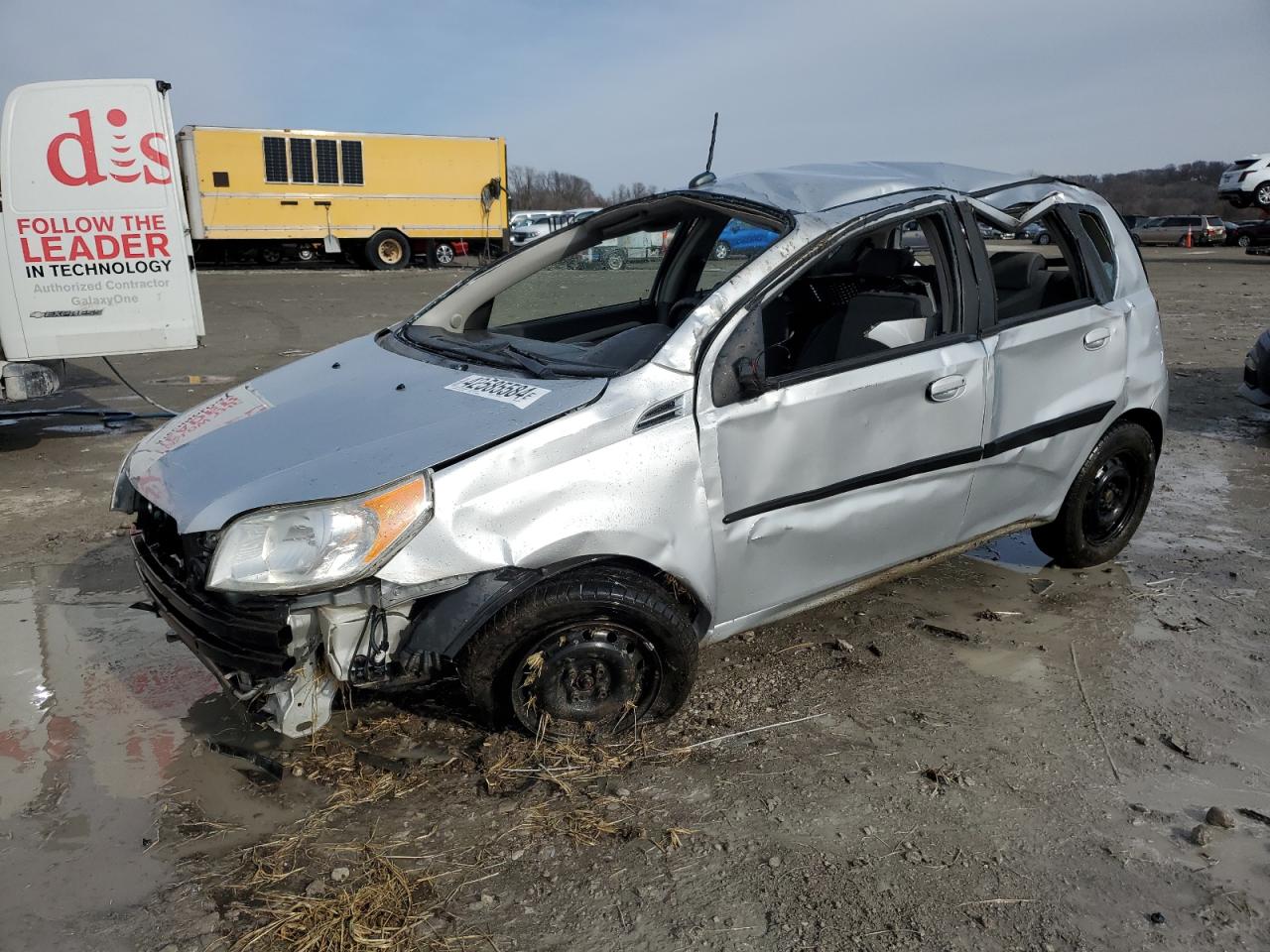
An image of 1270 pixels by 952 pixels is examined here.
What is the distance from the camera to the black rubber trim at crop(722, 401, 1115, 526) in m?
3.19

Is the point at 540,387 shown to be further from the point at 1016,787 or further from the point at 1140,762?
the point at 1140,762

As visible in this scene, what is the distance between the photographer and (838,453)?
130 inches

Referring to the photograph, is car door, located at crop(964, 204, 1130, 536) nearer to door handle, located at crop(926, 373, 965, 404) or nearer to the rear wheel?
door handle, located at crop(926, 373, 965, 404)

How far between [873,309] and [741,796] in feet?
5.91

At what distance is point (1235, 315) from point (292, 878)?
14907 mm

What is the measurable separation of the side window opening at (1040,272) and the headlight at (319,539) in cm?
258

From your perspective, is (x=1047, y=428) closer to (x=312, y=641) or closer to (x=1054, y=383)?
(x=1054, y=383)

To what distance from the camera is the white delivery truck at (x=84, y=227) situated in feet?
21.5

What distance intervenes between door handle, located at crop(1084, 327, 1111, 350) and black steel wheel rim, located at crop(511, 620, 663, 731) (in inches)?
88.9

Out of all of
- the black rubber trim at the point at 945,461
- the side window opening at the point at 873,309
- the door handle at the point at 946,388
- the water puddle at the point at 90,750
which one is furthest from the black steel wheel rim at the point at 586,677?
the door handle at the point at 946,388

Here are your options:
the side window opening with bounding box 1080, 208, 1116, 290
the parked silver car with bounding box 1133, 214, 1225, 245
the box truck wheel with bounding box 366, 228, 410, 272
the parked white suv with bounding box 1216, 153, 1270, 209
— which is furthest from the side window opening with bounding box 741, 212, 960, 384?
the parked silver car with bounding box 1133, 214, 1225, 245

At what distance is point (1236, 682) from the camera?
11.7 feet

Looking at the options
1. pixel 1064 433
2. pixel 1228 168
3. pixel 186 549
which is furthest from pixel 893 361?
pixel 1228 168

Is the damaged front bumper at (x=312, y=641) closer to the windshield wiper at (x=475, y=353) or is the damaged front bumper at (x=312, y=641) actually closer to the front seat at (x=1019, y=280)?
the windshield wiper at (x=475, y=353)
